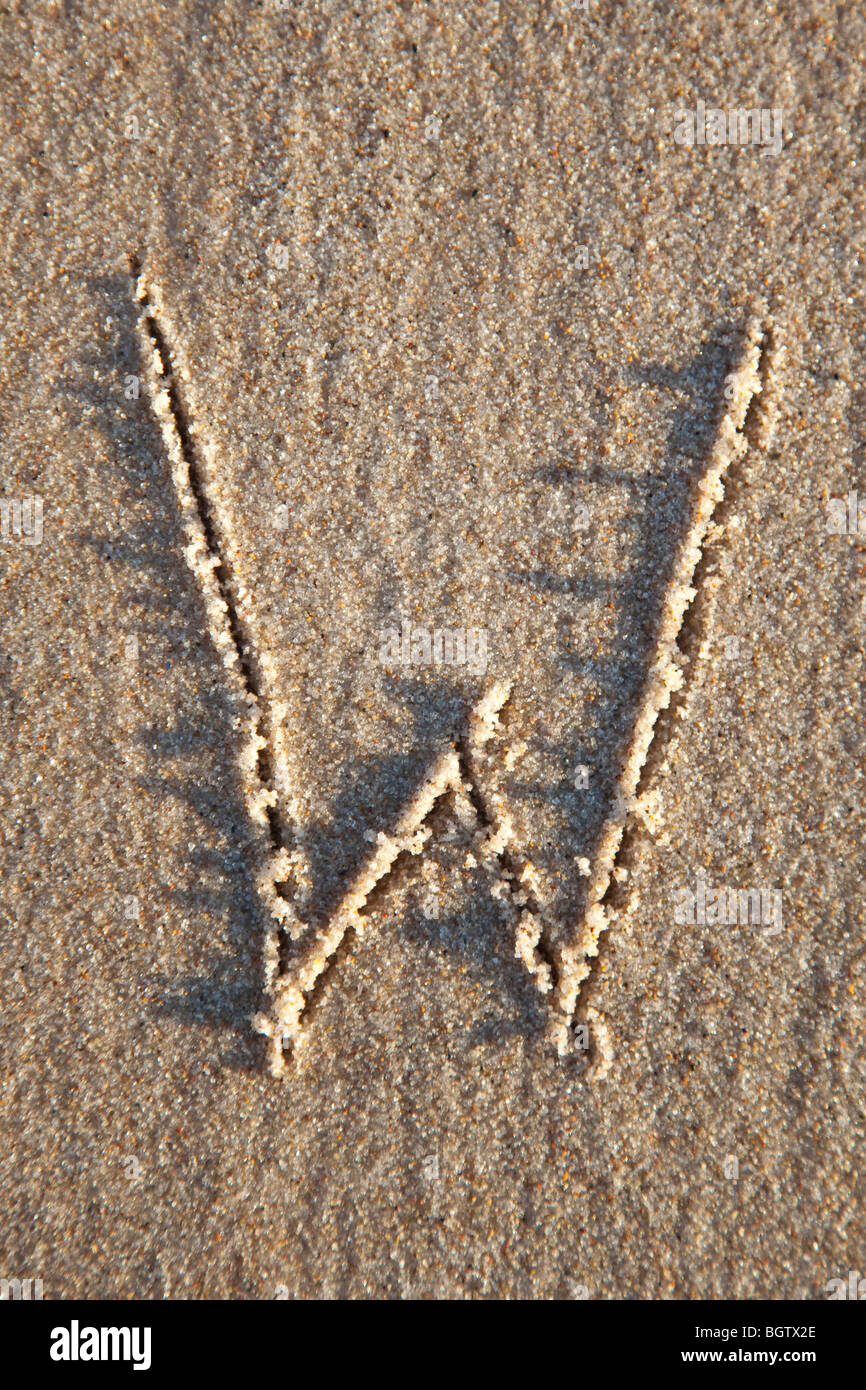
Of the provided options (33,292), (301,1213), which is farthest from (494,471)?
(301,1213)

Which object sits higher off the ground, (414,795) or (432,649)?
(432,649)

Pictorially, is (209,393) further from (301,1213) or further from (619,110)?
(301,1213)

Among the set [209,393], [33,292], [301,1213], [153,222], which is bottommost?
[301,1213]
